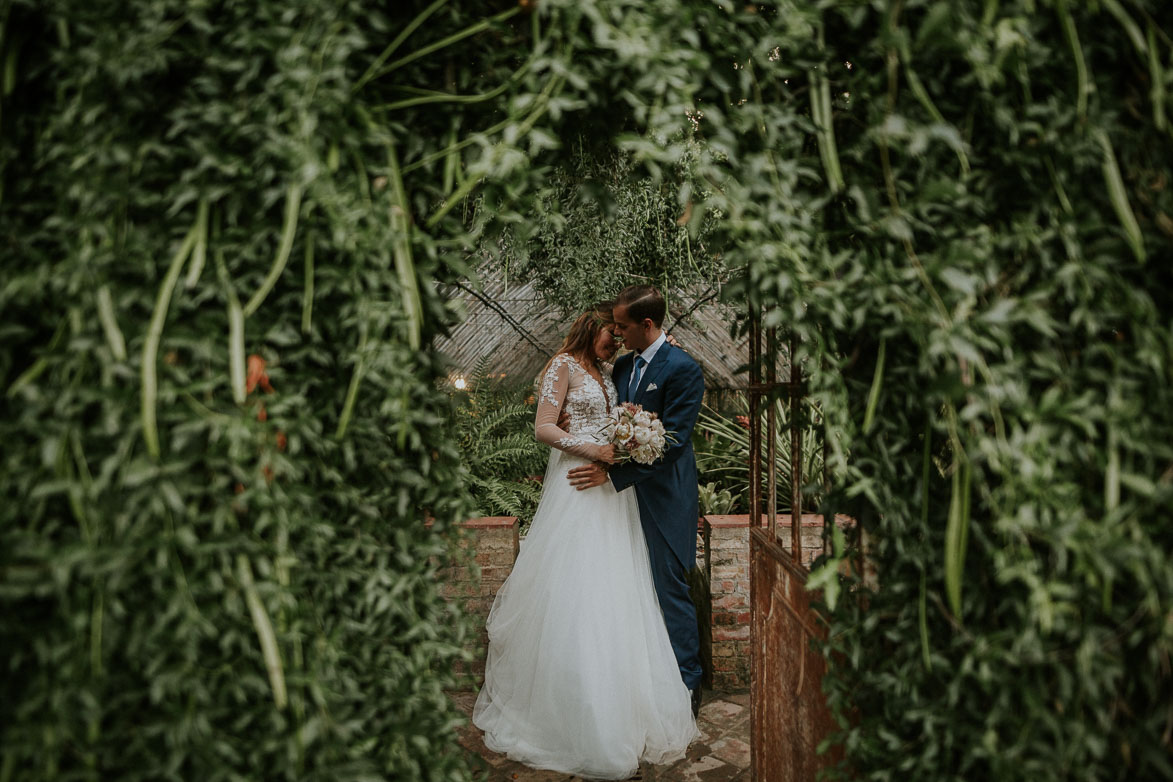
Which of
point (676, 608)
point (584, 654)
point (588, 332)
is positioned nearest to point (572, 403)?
point (588, 332)

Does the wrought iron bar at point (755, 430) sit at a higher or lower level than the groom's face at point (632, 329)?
lower

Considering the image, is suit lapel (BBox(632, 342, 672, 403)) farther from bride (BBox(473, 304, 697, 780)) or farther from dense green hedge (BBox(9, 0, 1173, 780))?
dense green hedge (BBox(9, 0, 1173, 780))

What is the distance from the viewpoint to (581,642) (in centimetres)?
311

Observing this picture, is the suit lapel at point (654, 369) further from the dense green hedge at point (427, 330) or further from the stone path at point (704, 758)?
the dense green hedge at point (427, 330)

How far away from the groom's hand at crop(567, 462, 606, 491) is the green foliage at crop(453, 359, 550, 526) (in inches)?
45.9

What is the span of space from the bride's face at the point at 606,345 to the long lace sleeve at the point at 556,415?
0.20 metres

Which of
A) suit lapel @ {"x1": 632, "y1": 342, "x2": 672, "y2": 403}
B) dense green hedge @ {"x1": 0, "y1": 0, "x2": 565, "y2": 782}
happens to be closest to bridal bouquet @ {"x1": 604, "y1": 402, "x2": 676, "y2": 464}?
suit lapel @ {"x1": 632, "y1": 342, "x2": 672, "y2": 403}

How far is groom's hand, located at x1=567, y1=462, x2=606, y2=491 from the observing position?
11.4 ft

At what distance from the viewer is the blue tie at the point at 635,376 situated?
3.86 m

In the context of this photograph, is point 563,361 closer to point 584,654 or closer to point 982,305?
point 584,654

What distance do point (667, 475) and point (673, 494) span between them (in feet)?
0.34

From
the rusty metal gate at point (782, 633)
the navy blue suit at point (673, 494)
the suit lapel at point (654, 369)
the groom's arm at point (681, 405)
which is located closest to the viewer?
the rusty metal gate at point (782, 633)

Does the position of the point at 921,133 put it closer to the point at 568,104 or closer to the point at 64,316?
the point at 568,104

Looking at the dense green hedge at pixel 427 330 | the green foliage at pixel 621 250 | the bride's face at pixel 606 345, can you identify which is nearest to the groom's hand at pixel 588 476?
the bride's face at pixel 606 345
